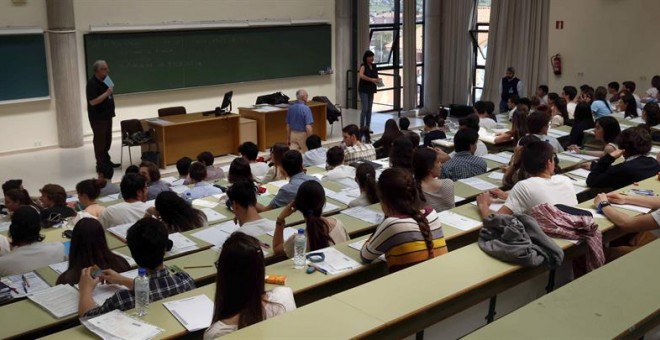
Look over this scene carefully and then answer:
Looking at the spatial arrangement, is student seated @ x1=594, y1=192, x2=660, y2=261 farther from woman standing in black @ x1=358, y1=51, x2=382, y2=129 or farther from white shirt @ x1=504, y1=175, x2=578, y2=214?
woman standing in black @ x1=358, y1=51, x2=382, y2=129

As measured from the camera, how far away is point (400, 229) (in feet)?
12.1

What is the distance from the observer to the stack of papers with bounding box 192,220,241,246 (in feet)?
15.2

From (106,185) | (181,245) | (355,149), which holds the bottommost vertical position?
(106,185)

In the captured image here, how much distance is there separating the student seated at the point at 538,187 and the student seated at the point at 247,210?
1.60 metres

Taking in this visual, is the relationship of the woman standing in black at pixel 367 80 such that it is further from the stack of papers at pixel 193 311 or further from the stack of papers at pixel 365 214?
the stack of papers at pixel 193 311

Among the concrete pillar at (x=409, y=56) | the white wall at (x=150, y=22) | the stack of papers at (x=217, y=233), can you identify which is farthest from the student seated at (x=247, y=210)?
the concrete pillar at (x=409, y=56)

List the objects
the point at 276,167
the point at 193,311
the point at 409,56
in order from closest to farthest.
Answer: the point at 193,311 → the point at 276,167 → the point at 409,56

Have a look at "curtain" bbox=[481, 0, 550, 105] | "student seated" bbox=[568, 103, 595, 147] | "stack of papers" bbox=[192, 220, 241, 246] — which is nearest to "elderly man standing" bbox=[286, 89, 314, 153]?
"student seated" bbox=[568, 103, 595, 147]

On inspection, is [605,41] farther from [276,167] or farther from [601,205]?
[601,205]

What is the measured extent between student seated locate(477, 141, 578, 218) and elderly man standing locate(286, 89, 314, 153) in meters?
5.78

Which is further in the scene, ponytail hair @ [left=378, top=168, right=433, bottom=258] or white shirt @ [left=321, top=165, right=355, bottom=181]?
white shirt @ [left=321, top=165, right=355, bottom=181]

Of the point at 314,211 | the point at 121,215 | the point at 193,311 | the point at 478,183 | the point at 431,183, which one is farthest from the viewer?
the point at 478,183

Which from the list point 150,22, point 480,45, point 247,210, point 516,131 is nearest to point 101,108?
point 150,22

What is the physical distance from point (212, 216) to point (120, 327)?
7.92ft
